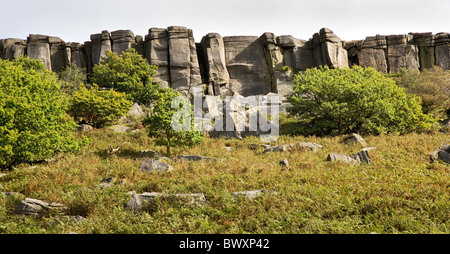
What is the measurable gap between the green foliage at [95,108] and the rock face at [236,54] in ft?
51.4

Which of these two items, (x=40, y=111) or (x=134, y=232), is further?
(x=40, y=111)

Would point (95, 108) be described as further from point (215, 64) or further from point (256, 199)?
point (215, 64)

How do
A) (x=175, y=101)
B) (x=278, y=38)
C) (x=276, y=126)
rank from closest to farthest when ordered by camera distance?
(x=175, y=101) < (x=276, y=126) < (x=278, y=38)

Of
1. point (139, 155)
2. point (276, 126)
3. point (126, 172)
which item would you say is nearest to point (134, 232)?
point (126, 172)

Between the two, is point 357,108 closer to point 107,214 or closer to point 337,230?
point 337,230

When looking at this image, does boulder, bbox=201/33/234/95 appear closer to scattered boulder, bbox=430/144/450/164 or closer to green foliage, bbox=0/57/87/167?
green foliage, bbox=0/57/87/167

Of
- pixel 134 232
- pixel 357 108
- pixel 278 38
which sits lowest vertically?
pixel 134 232

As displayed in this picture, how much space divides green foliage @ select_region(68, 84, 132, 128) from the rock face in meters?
15.7

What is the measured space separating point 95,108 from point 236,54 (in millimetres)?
26586

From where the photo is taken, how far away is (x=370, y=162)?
38.8ft

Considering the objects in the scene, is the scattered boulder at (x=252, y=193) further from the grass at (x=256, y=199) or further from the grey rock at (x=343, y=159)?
the grey rock at (x=343, y=159)

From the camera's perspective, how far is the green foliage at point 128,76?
34.9 m

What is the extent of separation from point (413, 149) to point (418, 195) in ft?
26.3

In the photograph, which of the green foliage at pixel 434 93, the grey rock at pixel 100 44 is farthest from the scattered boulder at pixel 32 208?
the grey rock at pixel 100 44
